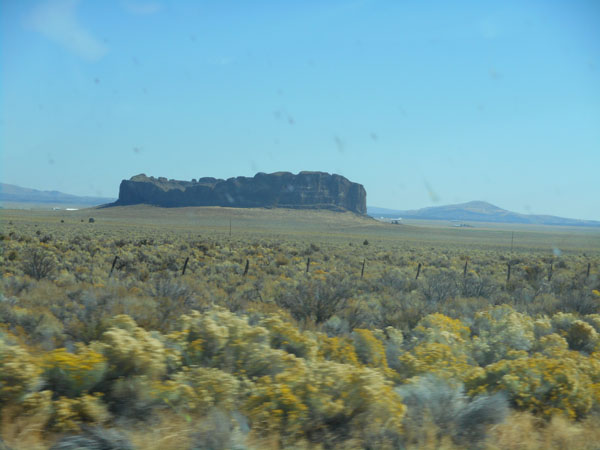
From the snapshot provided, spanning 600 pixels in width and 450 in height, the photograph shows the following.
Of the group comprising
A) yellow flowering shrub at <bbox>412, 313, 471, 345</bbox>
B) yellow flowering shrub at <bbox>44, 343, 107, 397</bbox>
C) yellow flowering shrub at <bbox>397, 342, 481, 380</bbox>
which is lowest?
yellow flowering shrub at <bbox>412, 313, 471, 345</bbox>

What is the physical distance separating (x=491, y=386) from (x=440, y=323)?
3.31 m

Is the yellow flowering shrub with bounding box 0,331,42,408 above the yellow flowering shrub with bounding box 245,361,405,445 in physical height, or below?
above

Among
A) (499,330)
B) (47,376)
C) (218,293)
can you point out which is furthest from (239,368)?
(218,293)

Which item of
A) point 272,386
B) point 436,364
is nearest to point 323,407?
point 272,386

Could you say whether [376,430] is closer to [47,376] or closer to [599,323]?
[47,376]

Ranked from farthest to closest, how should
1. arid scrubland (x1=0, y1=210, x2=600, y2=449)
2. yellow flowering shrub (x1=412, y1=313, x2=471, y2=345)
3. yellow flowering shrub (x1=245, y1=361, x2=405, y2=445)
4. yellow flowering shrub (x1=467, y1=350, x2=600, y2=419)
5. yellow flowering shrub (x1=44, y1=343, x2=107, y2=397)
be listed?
yellow flowering shrub (x1=412, y1=313, x2=471, y2=345) < yellow flowering shrub (x1=467, y1=350, x2=600, y2=419) < yellow flowering shrub (x1=44, y1=343, x2=107, y2=397) < yellow flowering shrub (x1=245, y1=361, x2=405, y2=445) < arid scrubland (x1=0, y1=210, x2=600, y2=449)

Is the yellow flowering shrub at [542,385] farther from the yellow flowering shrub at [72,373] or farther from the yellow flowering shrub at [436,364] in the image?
the yellow flowering shrub at [72,373]

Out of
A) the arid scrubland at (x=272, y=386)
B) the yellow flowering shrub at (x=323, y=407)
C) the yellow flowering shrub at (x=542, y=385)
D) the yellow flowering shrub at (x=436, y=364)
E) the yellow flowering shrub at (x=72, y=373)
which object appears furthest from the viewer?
the yellow flowering shrub at (x=436, y=364)

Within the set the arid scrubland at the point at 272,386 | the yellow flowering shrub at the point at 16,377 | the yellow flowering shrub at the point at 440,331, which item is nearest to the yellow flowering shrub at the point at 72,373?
the arid scrubland at the point at 272,386

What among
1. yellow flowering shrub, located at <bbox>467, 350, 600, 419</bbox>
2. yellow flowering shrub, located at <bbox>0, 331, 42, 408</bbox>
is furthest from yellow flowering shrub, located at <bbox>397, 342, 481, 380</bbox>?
yellow flowering shrub, located at <bbox>0, 331, 42, 408</bbox>

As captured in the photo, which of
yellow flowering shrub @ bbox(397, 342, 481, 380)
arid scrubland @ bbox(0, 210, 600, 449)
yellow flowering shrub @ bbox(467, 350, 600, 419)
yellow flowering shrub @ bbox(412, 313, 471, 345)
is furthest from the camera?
yellow flowering shrub @ bbox(412, 313, 471, 345)

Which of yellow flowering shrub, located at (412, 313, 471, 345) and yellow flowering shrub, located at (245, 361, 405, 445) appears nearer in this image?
yellow flowering shrub, located at (245, 361, 405, 445)

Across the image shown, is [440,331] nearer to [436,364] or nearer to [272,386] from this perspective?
[436,364]

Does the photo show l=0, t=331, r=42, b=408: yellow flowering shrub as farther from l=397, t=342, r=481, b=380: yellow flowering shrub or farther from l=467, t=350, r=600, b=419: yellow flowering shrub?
l=467, t=350, r=600, b=419: yellow flowering shrub
